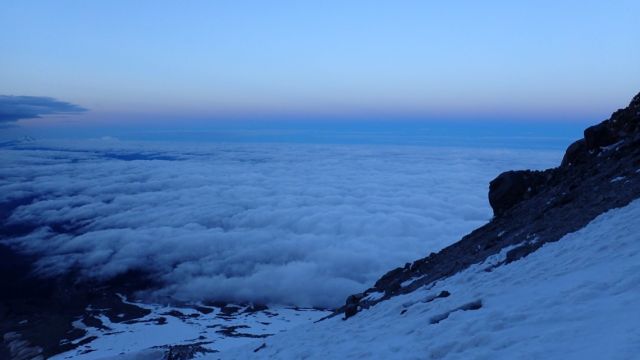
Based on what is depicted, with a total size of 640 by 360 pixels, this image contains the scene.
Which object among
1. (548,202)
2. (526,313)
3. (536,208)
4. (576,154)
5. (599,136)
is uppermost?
(599,136)

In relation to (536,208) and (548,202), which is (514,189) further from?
(548,202)

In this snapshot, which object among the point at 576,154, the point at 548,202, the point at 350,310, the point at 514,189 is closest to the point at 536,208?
the point at 548,202

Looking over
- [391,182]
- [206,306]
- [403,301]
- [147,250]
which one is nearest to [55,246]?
[147,250]

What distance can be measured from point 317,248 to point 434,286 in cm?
8661

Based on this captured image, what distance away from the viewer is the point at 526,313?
25.6 feet

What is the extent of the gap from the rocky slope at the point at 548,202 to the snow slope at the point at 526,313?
4.45 ft

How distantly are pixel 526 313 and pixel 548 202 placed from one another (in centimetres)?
1182

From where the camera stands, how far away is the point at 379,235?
106 meters

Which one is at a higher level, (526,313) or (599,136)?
(599,136)

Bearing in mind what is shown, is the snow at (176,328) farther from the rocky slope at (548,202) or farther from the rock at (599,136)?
the rock at (599,136)

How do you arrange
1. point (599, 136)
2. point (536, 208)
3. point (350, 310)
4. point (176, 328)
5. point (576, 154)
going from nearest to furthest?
1. point (350, 310)
2. point (536, 208)
3. point (599, 136)
4. point (576, 154)
5. point (176, 328)

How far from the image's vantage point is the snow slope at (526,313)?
6.19 m

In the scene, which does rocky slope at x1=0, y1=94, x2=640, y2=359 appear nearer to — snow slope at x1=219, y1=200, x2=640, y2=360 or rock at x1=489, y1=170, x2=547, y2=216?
rock at x1=489, y1=170, x2=547, y2=216

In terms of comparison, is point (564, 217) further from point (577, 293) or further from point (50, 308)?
point (50, 308)
